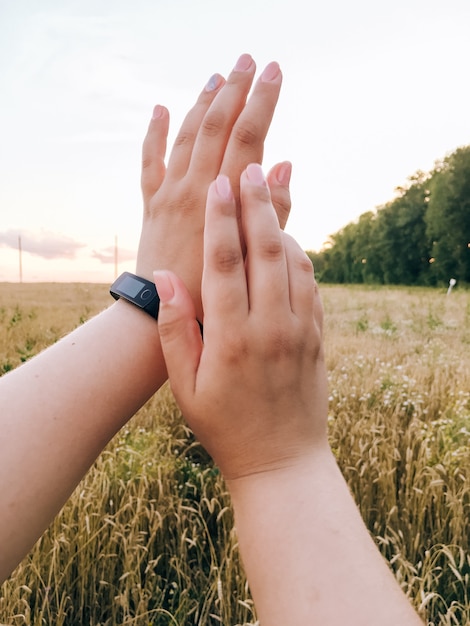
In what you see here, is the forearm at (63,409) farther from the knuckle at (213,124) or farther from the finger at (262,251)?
the knuckle at (213,124)

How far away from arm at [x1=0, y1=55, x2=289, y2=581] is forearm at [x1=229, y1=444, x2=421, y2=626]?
29 cm

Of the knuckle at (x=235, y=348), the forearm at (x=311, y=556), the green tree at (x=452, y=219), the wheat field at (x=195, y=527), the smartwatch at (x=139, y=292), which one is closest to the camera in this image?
the forearm at (x=311, y=556)

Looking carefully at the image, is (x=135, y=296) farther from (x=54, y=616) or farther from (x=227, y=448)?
(x=54, y=616)

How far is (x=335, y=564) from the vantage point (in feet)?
2.01

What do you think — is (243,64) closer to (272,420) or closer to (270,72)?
(270,72)

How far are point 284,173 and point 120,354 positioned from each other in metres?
0.55

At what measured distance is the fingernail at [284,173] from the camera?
1.21 meters

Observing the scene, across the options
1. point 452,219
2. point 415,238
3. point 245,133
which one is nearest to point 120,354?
point 245,133

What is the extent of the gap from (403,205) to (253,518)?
119 feet

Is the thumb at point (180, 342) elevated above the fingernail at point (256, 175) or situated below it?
below

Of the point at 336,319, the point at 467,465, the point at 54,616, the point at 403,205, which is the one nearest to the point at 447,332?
the point at 336,319

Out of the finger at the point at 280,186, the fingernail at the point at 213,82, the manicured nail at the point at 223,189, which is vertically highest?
the fingernail at the point at 213,82

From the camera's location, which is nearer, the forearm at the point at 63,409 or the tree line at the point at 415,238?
the forearm at the point at 63,409

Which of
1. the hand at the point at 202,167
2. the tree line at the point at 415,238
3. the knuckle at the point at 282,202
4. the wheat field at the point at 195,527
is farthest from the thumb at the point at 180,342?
the tree line at the point at 415,238
